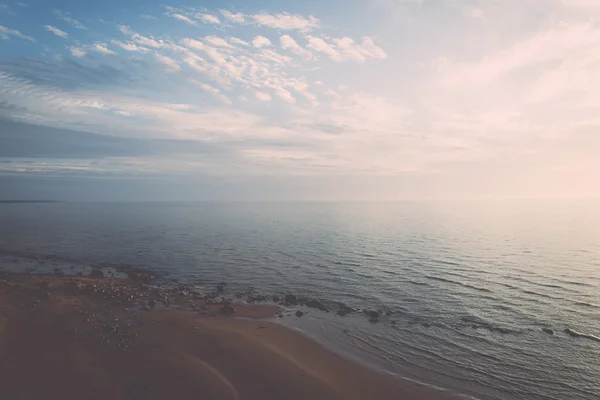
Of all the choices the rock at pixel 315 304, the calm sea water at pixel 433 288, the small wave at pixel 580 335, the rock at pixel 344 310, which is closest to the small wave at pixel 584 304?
the calm sea water at pixel 433 288

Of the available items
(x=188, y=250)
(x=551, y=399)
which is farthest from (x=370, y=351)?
(x=188, y=250)

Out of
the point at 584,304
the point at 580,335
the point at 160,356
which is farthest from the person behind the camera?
the point at 584,304

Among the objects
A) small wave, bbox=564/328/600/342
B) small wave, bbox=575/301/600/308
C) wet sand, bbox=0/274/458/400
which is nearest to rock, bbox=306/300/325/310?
wet sand, bbox=0/274/458/400

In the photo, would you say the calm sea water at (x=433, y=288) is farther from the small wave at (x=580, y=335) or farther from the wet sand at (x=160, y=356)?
the wet sand at (x=160, y=356)

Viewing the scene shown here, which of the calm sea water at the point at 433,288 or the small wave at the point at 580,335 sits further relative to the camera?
the small wave at the point at 580,335

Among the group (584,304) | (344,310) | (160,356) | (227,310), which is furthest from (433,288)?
(160,356)

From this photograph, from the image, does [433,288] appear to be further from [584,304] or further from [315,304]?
[315,304]

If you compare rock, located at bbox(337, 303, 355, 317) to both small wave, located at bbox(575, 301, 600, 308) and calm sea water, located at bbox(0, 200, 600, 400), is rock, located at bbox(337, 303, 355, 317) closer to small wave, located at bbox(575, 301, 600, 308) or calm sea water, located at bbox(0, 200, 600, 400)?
calm sea water, located at bbox(0, 200, 600, 400)
